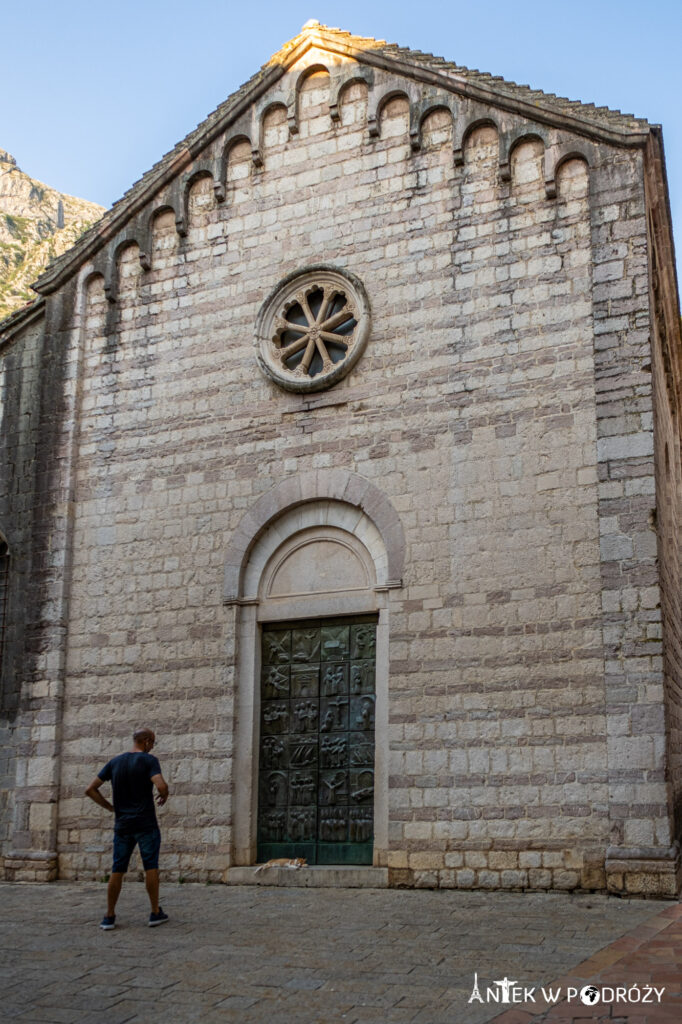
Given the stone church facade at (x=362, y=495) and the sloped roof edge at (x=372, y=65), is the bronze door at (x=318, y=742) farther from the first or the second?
the sloped roof edge at (x=372, y=65)

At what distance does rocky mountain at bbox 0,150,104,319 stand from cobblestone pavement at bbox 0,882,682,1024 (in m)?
45.1

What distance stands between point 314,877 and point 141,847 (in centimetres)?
264

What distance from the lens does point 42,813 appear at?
12.6 meters

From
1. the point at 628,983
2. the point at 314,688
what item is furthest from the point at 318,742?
the point at 628,983

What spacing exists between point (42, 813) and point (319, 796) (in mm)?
3582

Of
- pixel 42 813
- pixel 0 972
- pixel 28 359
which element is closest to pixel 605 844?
pixel 0 972

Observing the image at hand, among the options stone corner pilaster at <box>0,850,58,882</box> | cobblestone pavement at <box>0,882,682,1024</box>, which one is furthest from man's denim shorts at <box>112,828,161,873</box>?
stone corner pilaster at <box>0,850,58,882</box>

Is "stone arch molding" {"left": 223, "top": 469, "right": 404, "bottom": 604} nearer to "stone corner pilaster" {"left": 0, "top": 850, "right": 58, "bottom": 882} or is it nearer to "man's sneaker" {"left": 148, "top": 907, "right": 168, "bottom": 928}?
"stone corner pilaster" {"left": 0, "top": 850, "right": 58, "bottom": 882}

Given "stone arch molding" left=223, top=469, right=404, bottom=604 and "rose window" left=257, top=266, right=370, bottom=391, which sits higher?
"rose window" left=257, top=266, right=370, bottom=391

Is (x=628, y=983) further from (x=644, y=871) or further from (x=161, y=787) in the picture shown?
(x=161, y=787)

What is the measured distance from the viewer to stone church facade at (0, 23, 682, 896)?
34.2ft

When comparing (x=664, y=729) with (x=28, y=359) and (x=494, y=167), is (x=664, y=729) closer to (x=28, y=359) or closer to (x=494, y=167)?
(x=494, y=167)

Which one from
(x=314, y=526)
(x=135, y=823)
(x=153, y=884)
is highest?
(x=314, y=526)

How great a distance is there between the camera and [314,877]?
429 inches
